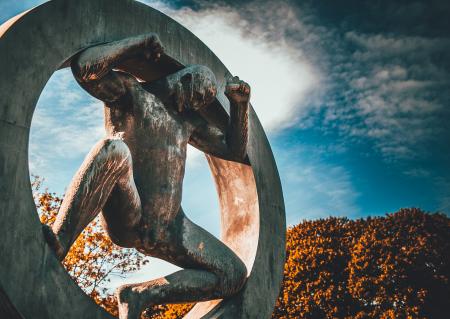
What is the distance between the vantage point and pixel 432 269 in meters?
17.2

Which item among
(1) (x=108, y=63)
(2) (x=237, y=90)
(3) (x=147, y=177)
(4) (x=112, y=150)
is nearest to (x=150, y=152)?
(3) (x=147, y=177)

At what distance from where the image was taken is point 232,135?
5.09m

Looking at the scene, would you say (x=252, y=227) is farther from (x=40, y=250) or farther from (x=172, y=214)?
(x=40, y=250)

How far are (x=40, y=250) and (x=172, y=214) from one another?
4.38 ft

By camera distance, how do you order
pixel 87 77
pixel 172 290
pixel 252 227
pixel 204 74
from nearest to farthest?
pixel 87 77
pixel 172 290
pixel 204 74
pixel 252 227

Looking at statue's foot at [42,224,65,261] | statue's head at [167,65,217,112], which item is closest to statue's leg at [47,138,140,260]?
statue's foot at [42,224,65,261]

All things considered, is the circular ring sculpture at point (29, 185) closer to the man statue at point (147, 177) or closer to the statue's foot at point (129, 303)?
the man statue at point (147, 177)

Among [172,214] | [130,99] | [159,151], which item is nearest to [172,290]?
[172,214]

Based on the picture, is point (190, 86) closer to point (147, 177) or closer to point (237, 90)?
point (237, 90)

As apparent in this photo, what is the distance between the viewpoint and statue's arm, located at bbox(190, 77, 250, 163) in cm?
486

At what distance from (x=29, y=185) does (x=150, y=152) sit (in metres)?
1.19

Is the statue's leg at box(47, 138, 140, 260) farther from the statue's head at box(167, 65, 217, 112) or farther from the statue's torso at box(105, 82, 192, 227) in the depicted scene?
the statue's head at box(167, 65, 217, 112)

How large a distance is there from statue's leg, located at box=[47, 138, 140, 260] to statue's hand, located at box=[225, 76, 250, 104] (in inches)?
56.8

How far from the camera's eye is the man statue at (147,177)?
3.57 metres
